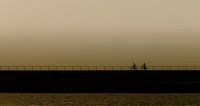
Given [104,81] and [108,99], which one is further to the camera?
[108,99]

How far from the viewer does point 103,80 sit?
113812 millimetres

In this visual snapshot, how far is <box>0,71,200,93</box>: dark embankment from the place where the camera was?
113688mm

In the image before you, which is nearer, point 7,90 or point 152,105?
point 152,105

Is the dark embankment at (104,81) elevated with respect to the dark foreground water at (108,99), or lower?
elevated

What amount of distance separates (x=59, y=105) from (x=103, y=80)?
14.7 m

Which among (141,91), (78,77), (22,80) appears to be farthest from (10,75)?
(141,91)

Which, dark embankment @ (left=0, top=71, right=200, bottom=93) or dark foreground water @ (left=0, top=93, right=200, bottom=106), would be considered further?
dark embankment @ (left=0, top=71, right=200, bottom=93)

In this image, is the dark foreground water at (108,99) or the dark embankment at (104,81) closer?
the dark foreground water at (108,99)

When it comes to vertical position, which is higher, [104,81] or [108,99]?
[104,81]

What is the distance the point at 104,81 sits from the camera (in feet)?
374

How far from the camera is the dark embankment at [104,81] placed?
114 m

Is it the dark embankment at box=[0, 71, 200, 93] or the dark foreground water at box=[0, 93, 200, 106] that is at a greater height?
the dark embankment at box=[0, 71, 200, 93]

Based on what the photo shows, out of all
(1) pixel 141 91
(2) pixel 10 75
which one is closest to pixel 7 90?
(2) pixel 10 75

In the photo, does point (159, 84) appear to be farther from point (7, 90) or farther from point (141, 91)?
point (7, 90)
